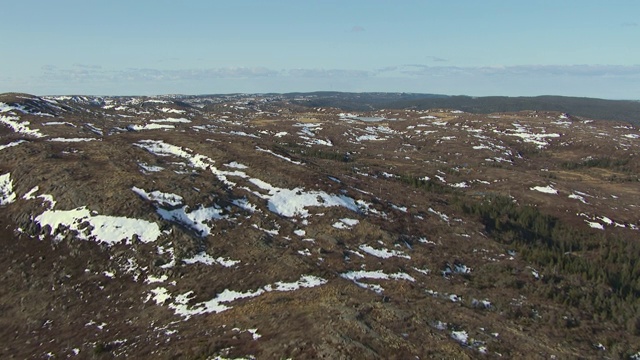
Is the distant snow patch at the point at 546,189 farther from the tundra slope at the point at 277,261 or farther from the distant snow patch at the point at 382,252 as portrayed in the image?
the distant snow patch at the point at 382,252

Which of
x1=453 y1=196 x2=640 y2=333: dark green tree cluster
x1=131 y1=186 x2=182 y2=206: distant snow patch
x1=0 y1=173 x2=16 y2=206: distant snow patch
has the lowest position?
x1=453 y1=196 x2=640 y2=333: dark green tree cluster

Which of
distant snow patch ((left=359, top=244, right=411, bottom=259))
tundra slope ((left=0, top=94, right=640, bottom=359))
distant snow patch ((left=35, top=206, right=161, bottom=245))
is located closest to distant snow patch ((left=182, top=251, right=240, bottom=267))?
tundra slope ((left=0, top=94, right=640, bottom=359))

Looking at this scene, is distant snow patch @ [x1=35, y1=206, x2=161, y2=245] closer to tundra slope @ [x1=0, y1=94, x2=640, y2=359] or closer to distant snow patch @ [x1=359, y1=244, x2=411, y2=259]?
tundra slope @ [x1=0, y1=94, x2=640, y2=359]

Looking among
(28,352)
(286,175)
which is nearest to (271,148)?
(286,175)

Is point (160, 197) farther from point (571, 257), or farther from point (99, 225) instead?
point (571, 257)

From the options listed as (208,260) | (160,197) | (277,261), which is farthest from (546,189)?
(160,197)

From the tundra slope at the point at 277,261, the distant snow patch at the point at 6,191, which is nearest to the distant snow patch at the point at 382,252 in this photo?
the tundra slope at the point at 277,261

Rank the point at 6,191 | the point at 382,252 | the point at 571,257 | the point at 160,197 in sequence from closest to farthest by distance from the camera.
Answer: the point at 382,252, the point at 160,197, the point at 6,191, the point at 571,257

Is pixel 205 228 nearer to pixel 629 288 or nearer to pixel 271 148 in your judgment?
pixel 271 148
